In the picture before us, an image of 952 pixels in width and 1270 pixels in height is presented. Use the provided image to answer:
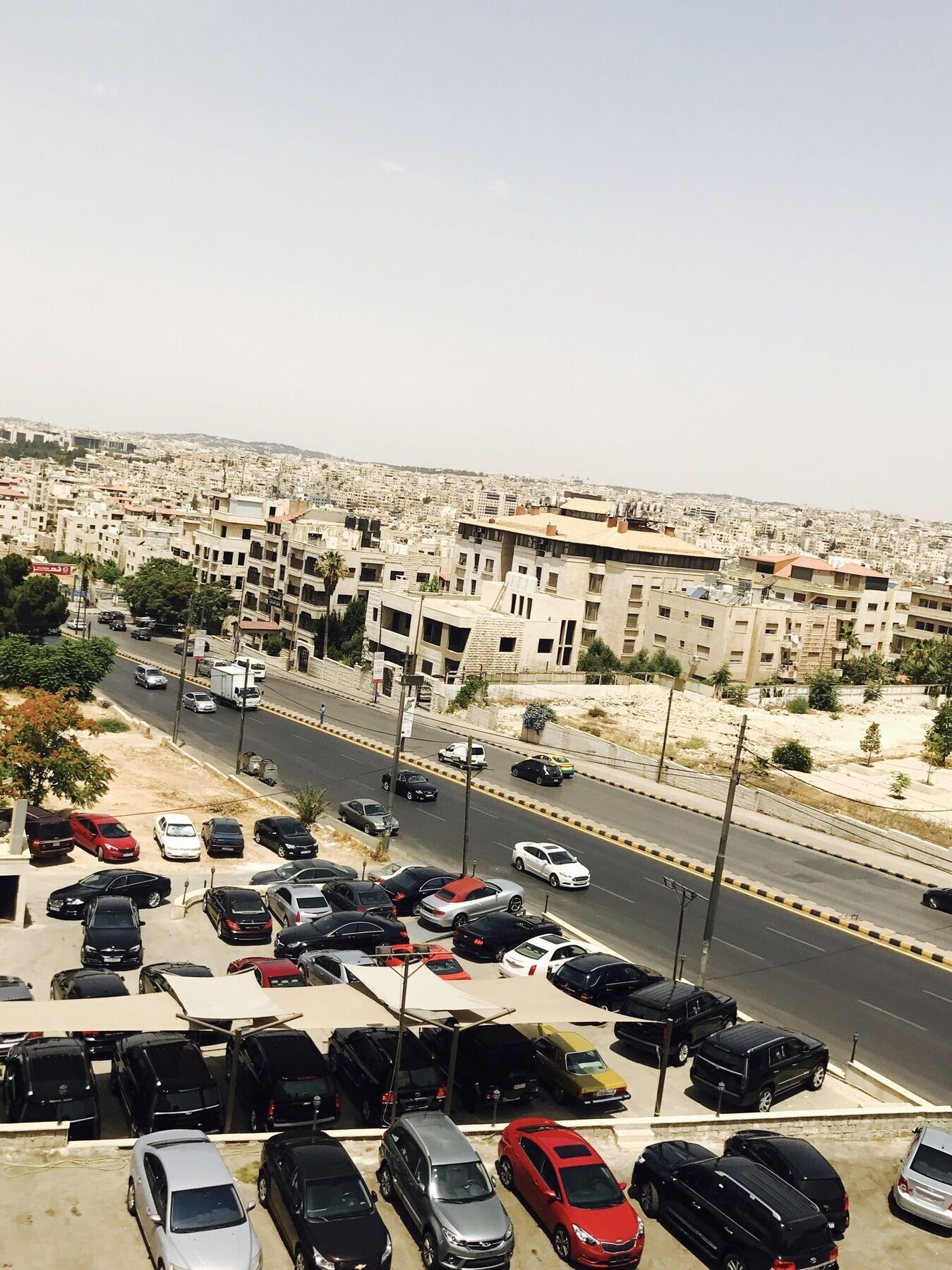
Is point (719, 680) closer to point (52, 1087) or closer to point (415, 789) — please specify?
point (415, 789)

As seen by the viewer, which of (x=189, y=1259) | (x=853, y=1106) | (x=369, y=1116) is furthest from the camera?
(x=853, y=1106)

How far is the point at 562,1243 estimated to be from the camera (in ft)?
50.0

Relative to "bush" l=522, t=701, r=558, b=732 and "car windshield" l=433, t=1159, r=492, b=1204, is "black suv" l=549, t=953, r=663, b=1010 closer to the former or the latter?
"car windshield" l=433, t=1159, r=492, b=1204

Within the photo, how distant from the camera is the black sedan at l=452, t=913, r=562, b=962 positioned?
29406 millimetres

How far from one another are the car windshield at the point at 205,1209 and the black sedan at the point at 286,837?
24.7m

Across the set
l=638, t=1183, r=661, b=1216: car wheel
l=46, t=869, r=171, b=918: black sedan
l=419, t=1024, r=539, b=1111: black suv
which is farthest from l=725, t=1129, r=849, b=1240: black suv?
l=46, t=869, r=171, b=918: black sedan

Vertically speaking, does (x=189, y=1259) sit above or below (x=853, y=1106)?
above

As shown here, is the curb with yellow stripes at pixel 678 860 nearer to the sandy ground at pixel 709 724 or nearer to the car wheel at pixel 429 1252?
the sandy ground at pixel 709 724

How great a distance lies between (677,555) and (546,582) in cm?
1256

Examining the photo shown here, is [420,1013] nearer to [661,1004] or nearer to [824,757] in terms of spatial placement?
[661,1004]

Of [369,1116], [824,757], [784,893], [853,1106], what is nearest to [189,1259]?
[369,1116]

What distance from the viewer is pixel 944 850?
157 feet

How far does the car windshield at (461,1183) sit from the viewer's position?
1509 centimetres

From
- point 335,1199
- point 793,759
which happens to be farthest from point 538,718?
point 335,1199
